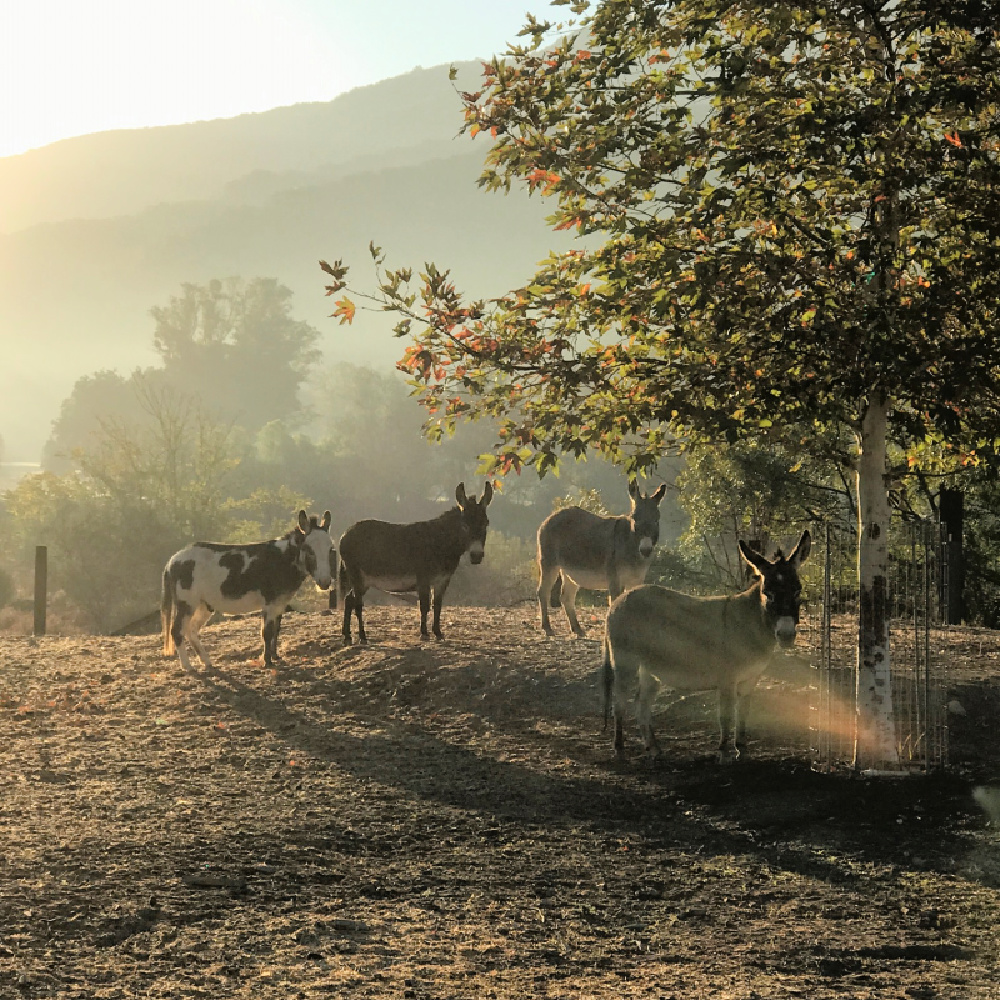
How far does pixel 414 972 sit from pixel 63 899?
9.60 ft

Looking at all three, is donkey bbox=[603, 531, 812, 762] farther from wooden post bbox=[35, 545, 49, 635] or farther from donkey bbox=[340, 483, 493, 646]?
wooden post bbox=[35, 545, 49, 635]

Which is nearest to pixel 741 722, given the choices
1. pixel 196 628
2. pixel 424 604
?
pixel 424 604

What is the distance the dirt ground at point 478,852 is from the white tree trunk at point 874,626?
1.54ft

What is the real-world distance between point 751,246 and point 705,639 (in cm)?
435

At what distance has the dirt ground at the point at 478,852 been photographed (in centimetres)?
675

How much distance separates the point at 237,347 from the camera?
154 metres

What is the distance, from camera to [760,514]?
84.8 ft

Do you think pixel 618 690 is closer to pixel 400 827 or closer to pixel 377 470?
pixel 400 827

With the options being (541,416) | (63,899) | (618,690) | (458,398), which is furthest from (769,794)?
(63,899)

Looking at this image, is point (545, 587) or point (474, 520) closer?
point (474, 520)

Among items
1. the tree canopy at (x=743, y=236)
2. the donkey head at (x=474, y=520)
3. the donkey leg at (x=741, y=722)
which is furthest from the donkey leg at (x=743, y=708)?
the donkey head at (x=474, y=520)

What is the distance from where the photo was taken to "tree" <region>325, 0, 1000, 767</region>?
9766 millimetres

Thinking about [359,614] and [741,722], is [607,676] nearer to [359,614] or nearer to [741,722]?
[741,722]

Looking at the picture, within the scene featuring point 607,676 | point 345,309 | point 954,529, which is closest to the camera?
point 345,309
